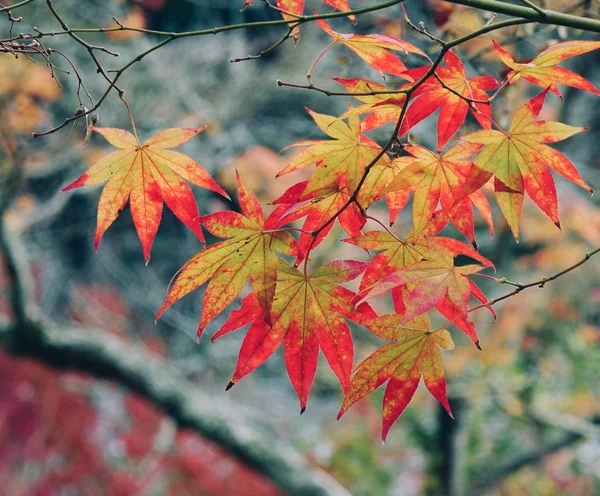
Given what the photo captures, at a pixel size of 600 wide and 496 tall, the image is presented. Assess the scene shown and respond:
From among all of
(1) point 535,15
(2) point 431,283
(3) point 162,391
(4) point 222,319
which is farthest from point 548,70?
(4) point 222,319

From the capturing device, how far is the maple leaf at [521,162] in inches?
24.2

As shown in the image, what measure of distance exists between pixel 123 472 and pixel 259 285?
344cm

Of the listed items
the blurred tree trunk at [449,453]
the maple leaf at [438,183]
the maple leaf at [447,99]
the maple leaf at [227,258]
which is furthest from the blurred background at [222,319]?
the maple leaf at [227,258]

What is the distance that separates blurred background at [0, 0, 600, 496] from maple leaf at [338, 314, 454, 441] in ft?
7.60

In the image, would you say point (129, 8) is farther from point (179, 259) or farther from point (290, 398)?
point (290, 398)

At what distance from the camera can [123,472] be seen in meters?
3.54

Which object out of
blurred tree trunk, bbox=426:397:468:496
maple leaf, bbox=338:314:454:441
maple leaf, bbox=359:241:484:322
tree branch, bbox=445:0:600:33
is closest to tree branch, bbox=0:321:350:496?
blurred tree trunk, bbox=426:397:468:496

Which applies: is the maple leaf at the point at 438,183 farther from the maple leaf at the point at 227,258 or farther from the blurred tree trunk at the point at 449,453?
the blurred tree trunk at the point at 449,453

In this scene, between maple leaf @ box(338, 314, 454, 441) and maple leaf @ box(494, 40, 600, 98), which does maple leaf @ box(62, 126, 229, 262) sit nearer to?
maple leaf @ box(338, 314, 454, 441)

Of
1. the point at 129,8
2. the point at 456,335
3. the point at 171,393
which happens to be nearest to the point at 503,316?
the point at 456,335

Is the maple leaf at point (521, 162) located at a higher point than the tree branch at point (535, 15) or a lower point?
lower

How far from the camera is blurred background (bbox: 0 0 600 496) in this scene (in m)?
3.43

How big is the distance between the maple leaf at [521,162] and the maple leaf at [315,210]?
0.51 feet

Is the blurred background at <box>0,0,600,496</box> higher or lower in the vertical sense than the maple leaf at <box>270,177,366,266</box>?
lower
